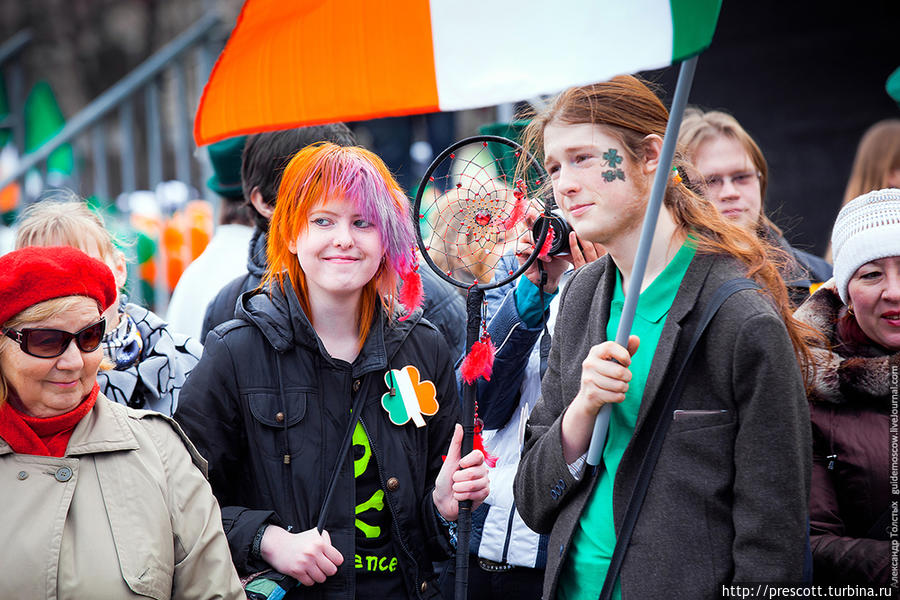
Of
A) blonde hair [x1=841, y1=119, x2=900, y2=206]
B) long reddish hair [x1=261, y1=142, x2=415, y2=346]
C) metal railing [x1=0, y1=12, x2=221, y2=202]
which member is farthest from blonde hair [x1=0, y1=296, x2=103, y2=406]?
metal railing [x1=0, y1=12, x2=221, y2=202]

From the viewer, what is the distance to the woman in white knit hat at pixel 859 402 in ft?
7.11

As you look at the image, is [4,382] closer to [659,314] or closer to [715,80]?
[659,314]

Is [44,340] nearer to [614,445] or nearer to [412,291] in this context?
[412,291]

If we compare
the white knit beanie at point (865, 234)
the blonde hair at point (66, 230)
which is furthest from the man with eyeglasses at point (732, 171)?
the blonde hair at point (66, 230)

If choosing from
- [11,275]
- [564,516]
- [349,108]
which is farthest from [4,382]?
[564,516]

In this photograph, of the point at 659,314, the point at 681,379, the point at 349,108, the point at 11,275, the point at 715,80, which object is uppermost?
the point at 715,80

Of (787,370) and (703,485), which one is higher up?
(787,370)

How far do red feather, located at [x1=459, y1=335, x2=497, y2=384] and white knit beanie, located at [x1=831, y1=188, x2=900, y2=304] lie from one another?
3.24ft

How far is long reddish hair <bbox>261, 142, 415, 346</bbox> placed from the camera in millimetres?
2504

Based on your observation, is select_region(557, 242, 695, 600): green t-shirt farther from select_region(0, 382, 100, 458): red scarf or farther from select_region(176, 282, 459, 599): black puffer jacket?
select_region(0, 382, 100, 458): red scarf

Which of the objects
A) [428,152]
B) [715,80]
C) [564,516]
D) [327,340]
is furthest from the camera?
[428,152]

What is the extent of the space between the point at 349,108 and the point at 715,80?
3.90 meters

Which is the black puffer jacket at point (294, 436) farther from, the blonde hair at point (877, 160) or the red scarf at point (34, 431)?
the blonde hair at point (877, 160)

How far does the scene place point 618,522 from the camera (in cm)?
195
